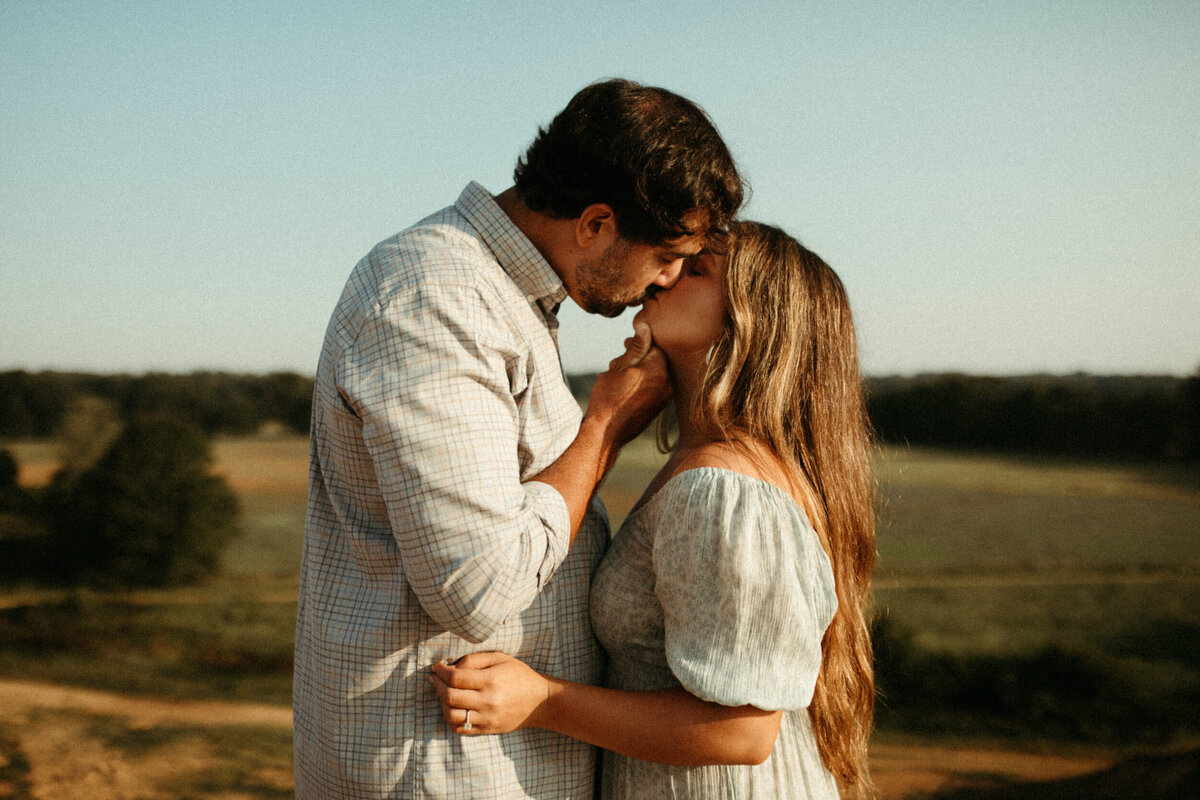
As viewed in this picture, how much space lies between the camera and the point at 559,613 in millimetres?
1490

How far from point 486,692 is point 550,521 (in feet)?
1.03

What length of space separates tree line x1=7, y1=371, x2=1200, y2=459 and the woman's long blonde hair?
4205 millimetres

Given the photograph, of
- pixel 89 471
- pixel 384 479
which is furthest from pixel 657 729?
pixel 89 471

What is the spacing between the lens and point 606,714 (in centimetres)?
142

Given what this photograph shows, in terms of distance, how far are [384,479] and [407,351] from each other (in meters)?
0.20

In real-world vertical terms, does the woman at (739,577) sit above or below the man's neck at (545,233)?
below

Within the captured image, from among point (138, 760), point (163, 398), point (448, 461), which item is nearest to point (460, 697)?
point (448, 461)

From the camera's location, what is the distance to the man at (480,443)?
1198 millimetres

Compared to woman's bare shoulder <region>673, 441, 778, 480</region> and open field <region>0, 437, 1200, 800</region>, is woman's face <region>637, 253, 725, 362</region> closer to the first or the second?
woman's bare shoulder <region>673, 441, 778, 480</region>

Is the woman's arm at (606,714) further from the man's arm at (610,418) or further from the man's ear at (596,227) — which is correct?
the man's ear at (596,227)

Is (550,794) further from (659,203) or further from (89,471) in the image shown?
(89,471)

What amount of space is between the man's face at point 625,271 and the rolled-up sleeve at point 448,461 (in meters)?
0.42

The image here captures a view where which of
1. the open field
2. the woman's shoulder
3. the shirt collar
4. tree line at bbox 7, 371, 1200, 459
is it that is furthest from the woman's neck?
tree line at bbox 7, 371, 1200, 459

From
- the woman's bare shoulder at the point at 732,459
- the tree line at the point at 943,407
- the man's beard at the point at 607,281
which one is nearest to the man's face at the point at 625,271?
the man's beard at the point at 607,281
